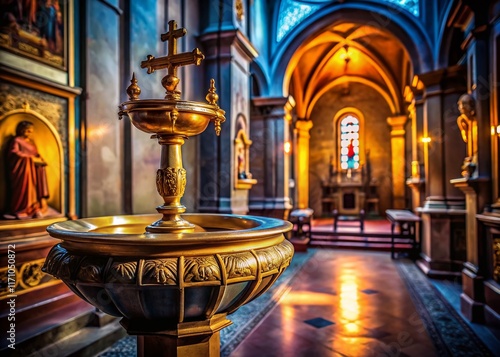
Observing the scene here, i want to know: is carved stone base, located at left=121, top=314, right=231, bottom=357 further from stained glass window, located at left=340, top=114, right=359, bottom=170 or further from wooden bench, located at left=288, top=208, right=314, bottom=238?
stained glass window, located at left=340, top=114, right=359, bottom=170

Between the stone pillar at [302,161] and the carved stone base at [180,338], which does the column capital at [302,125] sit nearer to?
the stone pillar at [302,161]

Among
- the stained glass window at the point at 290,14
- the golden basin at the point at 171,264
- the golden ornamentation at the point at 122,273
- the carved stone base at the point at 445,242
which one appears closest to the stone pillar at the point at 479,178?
the carved stone base at the point at 445,242

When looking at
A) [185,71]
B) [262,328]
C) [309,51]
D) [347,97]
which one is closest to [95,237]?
[262,328]

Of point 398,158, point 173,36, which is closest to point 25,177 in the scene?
point 173,36

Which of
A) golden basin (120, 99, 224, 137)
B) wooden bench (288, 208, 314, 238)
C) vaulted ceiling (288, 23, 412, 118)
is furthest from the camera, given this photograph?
vaulted ceiling (288, 23, 412, 118)

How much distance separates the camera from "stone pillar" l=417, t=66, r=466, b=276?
7590 millimetres

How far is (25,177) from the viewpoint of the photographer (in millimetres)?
3652

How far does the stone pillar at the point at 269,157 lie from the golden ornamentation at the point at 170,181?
8.48m

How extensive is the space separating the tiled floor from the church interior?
3 centimetres

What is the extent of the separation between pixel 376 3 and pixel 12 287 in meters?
9.89

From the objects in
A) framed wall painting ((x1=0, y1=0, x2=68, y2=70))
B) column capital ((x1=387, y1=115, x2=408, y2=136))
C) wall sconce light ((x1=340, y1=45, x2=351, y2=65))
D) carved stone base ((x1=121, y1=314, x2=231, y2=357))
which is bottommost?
carved stone base ((x1=121, y1=314, x2=231, y2=357))

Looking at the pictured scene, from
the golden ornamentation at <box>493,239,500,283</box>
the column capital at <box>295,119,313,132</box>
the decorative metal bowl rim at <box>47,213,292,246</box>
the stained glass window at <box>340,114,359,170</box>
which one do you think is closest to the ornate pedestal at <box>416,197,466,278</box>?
the golden ornamentation at <box>493,239,500,283</box>

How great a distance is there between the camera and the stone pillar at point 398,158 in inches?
651

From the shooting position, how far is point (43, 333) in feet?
11.2
